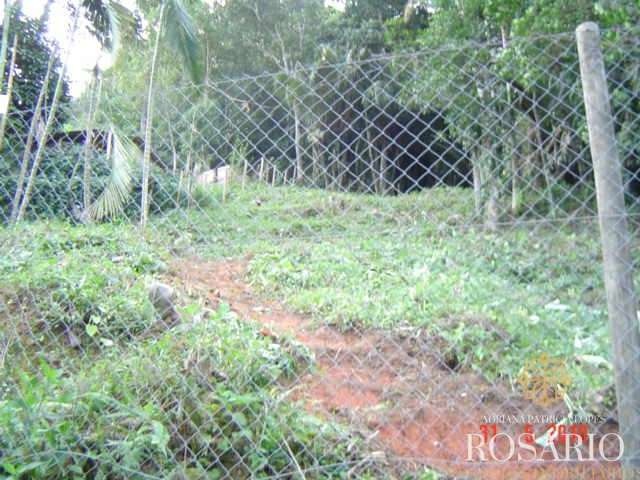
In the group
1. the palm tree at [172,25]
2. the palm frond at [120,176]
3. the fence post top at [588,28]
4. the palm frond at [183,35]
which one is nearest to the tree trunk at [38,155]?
the palm frond at [120,176]

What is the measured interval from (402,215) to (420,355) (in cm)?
123

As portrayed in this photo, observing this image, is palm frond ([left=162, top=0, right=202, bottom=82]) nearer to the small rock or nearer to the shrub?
the small rock

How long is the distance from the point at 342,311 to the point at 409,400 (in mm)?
1318

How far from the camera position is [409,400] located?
294cm

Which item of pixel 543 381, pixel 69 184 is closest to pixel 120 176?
pixel 69 184

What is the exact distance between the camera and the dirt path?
235 cm

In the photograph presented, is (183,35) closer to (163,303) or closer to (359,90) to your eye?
(163,303)

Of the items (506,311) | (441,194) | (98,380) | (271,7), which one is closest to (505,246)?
(506,311)

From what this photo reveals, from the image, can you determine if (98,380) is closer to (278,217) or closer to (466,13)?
(278,217)

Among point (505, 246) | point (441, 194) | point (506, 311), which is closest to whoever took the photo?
point (441, 194)

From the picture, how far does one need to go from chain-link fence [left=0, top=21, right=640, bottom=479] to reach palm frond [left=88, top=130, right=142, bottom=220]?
0.25 feet

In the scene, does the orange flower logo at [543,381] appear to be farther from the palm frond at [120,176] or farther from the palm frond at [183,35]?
the palm frond at [183,35]

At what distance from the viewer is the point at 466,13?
920 centimetres

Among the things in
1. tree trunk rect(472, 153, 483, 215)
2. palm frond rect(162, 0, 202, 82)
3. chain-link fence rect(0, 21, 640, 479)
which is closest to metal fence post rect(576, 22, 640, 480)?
chain-link fence rect(0, 21, 640, 479)
